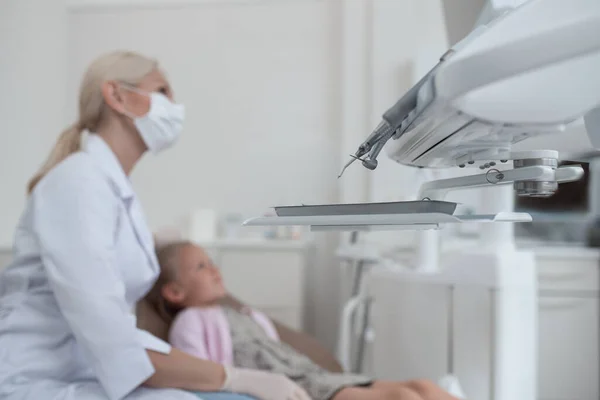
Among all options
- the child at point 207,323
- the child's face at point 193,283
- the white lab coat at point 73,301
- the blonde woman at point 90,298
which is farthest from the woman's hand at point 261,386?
the child's face at point 193,283

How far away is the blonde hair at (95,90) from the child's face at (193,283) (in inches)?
18.0

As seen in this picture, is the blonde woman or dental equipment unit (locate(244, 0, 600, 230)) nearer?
dental equipment unit (locate(244, 0, 600, 230))

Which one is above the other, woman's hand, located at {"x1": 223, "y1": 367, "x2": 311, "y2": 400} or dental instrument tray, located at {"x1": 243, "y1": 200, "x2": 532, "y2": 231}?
dental instrument tray, located at {"x1": 243, "y1": 200, "x2": 532, "y2": 231}

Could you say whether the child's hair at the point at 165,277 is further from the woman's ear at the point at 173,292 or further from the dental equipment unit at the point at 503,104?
the dental equipment unit at the point at 503,104

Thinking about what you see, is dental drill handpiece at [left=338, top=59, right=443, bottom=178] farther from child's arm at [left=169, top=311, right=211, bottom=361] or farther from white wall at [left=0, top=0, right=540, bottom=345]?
white wall at [left=0, top=0, right=540, bottom=345]

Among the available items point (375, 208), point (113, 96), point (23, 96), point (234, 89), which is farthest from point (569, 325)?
point (23, 96)

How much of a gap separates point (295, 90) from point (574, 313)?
1.60 metres

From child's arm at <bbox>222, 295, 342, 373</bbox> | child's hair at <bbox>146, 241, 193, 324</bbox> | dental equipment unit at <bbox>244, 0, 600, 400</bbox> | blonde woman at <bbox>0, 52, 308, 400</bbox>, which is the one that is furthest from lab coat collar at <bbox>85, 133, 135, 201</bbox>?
child's arm at <bbox>222, 295, 342, 373</bbox>

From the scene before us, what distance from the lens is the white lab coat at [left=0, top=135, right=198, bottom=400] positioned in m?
1.06

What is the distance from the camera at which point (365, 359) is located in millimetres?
2115

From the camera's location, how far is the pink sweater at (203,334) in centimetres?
158

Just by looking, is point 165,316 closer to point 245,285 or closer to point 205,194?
point 245,285

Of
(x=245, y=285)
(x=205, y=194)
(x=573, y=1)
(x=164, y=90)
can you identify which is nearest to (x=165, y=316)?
(x=164, y=90)

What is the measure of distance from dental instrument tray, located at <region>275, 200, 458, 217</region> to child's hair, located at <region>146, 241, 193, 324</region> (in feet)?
3.46
